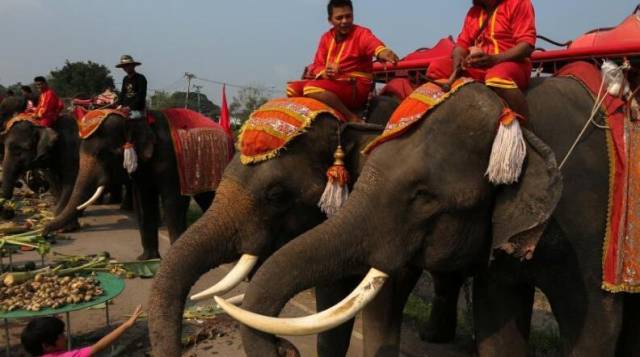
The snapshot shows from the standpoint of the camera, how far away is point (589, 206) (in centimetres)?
274

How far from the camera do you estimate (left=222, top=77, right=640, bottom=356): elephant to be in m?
2.58

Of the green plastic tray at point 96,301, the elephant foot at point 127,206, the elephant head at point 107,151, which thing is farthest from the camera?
the elephant foot at point 127,206

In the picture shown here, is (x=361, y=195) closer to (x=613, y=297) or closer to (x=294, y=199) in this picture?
(x=294, y=199)

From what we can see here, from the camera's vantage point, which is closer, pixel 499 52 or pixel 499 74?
pixel 499 74

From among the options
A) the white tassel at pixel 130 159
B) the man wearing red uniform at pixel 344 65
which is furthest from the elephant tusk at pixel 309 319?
the white tassel at pixel 130 159

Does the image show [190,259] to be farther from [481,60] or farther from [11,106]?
[11,106]

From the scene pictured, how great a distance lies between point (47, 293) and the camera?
4566 mm

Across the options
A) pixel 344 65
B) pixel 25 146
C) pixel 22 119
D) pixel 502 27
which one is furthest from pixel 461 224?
pixel 22 119

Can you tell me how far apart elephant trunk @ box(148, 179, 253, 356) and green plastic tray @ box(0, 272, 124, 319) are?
1515 mm

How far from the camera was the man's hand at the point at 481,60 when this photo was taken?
9.44 ft

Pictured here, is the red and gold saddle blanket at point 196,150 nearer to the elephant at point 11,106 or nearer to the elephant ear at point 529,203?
the elephant at point 11,106

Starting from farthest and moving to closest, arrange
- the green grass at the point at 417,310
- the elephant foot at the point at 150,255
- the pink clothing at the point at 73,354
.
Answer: the elephant foot at the point at 150,255, the green grass at the point at 417,310, the pink clothing at the point at 73,354

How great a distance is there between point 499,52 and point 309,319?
176cm

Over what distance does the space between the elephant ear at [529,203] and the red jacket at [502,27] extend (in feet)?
2.08
